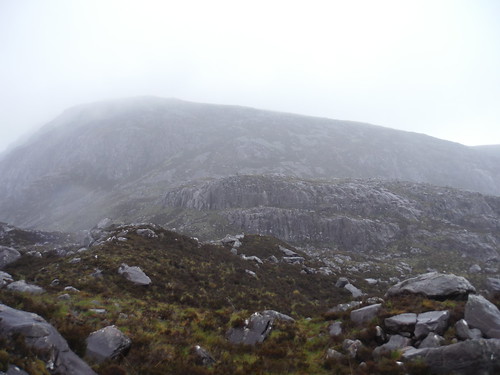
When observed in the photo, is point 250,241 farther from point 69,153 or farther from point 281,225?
point 69,153

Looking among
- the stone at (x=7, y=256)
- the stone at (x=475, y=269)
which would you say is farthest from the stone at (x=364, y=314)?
the stone at (x=475, y=269)

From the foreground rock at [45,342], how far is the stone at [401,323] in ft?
38.6

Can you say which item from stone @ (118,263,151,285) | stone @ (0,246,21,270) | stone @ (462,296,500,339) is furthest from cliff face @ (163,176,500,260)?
stone @ (462,296,500,339)

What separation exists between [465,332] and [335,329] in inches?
231

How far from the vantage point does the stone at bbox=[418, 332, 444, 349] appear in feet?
34.3

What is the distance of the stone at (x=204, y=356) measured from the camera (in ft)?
35.7

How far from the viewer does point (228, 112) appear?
189 m

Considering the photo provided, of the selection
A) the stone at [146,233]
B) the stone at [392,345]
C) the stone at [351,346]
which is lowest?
the stone at [146,233]

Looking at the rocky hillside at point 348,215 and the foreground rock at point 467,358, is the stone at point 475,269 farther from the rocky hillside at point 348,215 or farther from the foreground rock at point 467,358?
the foreground rock at point 467,358

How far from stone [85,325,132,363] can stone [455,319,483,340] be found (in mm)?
12796

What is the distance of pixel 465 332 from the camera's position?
1066 centimetres

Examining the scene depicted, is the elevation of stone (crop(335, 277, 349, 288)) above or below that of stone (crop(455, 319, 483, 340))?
below

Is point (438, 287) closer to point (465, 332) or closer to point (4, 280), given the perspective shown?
point (465, 332)

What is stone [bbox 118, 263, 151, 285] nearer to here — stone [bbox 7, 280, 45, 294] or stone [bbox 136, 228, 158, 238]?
stone [bbox 7, 280, 45, 294]
